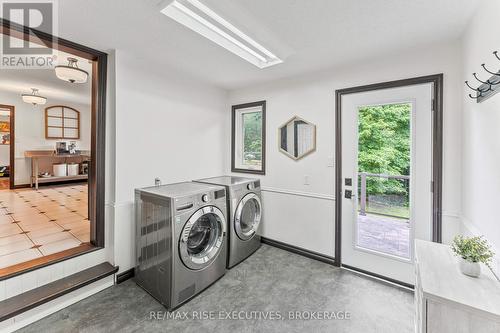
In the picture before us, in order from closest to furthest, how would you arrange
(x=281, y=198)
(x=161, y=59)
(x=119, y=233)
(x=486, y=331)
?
(x=486, y=331) → (x=119, y=233) → (x=161, y=59) → (x=281, y=198)

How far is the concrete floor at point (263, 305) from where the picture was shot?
1835mm

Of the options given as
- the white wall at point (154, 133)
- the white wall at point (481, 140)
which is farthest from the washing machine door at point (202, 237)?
the white wall at point (481, 140)

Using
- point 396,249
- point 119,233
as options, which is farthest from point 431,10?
point 119,233

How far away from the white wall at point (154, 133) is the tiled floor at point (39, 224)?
0.81m

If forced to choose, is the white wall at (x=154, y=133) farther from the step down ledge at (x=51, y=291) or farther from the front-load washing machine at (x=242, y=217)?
the front-load washing machine at (x=242, y=217)

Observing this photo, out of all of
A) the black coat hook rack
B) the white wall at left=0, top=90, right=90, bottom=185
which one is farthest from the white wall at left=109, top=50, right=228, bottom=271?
the white wall at left=0, top=90, right=90, bottom=185

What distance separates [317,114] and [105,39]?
248cm

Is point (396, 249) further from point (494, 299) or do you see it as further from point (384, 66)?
point (384, 66)

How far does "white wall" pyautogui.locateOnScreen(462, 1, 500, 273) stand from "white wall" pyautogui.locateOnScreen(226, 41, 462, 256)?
129 millimetres

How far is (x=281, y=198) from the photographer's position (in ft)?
11.0

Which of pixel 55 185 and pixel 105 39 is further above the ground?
pixel 105 39

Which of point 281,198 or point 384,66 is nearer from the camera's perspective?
point 384,66

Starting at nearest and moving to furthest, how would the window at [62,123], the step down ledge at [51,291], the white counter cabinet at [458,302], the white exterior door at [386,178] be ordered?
the white counter cabinet at [458,302]
the step down ledge at [51,291]
the white exterior door at [386,178]
the window at [62,123]

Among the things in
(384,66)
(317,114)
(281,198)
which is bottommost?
(281,198)
